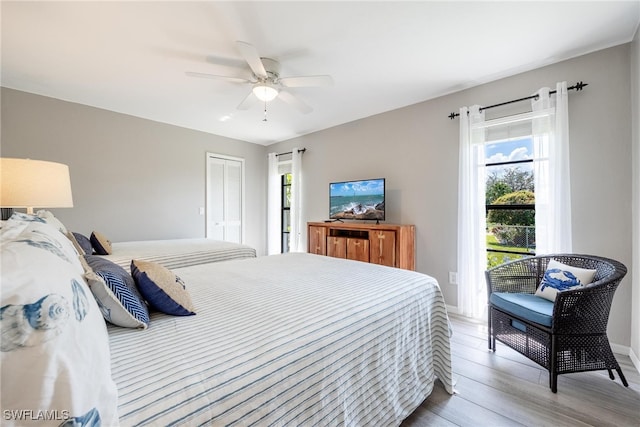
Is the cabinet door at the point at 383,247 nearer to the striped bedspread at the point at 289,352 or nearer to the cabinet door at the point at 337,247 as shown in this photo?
the cabinet door at the point at 337,247

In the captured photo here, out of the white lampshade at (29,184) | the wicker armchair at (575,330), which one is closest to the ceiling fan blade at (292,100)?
the white lampshade at (29,184)

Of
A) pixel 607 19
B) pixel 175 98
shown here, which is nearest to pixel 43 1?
pixel 175 98

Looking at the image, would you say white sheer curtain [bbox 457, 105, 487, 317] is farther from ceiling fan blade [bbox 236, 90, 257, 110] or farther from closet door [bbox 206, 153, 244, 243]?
closet door [bbox 206, 153, 244, 243]

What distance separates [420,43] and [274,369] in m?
2.57

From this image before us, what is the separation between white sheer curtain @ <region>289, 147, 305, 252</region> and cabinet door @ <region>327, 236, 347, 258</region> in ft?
3.71

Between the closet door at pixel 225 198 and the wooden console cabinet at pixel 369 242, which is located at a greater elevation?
the closet door at pixel 225 198

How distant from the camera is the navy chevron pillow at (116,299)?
36.1 inches

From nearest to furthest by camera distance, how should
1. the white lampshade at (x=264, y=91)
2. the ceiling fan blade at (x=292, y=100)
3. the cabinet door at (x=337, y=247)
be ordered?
the white lampshade at (x=264, y=91)
the ceiling fan blade at (x=292, y=100)
the cabinet door at (x=337, y=247)

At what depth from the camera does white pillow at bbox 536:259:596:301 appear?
1.95 meters

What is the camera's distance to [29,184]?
6.24ft

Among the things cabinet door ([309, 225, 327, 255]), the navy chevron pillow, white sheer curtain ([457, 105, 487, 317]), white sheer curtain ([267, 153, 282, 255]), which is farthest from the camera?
white sheer curtain ([267, 153, 282, 255])

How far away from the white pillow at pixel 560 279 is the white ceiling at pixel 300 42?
1875 mm

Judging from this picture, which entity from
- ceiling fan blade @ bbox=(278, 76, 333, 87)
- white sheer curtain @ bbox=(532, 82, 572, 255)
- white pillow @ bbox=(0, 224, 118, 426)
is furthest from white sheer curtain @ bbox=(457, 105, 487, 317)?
white pillow @ bbox=(0, 224, 118, 426)

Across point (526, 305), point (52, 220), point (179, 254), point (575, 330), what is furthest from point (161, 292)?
point (575, 330)
